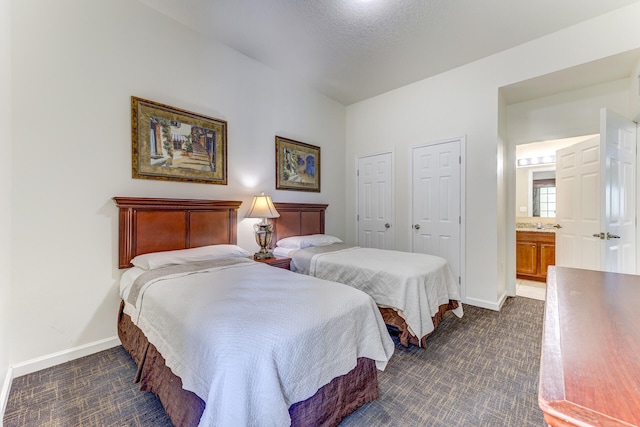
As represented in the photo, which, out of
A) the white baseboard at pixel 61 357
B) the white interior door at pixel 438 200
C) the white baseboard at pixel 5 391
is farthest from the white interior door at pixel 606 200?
the white baseboard at pixel 5 391

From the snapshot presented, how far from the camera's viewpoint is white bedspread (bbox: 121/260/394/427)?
1054 millimetres

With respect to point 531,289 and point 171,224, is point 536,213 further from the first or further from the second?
point 171,224

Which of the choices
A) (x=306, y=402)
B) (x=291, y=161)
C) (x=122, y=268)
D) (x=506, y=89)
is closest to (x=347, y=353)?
(x=306, y=402)

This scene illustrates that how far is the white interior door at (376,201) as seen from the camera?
4.25 metres

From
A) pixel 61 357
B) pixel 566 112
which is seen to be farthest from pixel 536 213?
pixel 61 357

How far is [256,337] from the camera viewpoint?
1154 mm

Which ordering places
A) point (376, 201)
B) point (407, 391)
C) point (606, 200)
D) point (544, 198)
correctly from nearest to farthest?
point (407, 391)
point (606, 200)
point (376, 201)
point (544, 198)

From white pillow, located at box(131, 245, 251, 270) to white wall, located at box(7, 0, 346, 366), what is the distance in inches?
13.9

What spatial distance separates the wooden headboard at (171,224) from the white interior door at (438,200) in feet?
8.17

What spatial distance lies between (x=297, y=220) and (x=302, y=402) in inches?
107

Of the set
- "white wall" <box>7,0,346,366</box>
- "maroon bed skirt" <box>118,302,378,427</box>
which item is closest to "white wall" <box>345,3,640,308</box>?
"maroon bed skirt" <box>118,302,378,427</box>

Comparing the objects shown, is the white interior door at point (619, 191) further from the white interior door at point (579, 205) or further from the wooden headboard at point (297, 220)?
the wooden headboard at point (297, 220)

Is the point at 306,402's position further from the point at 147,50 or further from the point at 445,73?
the point at 445,73

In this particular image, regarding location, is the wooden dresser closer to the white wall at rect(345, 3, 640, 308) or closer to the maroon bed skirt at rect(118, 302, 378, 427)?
the maroon bed skirt at rect(118, 302, 378, 427)
